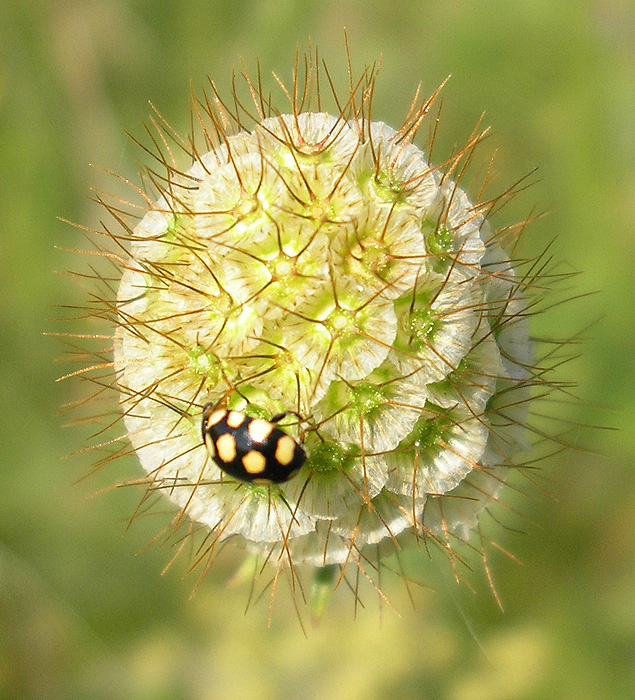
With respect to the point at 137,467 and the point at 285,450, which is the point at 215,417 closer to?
the point at 285,450

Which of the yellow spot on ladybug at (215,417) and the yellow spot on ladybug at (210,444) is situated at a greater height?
the yellow spot on ladybug at (215,417)

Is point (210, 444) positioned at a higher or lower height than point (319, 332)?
lower

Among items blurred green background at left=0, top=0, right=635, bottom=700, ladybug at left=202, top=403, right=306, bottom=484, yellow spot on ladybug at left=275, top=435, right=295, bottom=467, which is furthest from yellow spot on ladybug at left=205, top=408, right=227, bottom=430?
blurred green background at left=0, top=0, right=635, bottom=700

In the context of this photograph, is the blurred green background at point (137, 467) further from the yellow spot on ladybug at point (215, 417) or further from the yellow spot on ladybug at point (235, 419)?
the yellow spot on ladybug at point (235, 419)

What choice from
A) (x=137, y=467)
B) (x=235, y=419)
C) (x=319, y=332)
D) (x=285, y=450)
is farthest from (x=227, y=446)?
(x=137, y=467)

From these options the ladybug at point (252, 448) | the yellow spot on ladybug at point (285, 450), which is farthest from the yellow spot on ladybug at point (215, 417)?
the yellow spot on ladybug at point (285, 450)

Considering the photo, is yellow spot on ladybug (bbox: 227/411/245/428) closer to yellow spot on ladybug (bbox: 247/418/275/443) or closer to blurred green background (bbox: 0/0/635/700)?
yellow spot on ladybug (bbox: 247/418/275/443)
